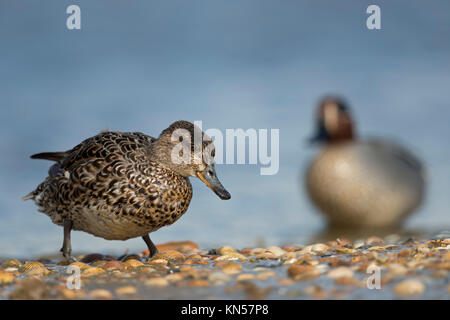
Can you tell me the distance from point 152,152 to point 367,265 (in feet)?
5.96

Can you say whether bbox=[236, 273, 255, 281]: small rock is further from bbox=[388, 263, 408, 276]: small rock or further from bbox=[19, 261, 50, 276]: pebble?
bbox=[19, 261, 50, 276]: pebble

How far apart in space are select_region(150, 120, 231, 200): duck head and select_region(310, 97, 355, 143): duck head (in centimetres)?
550

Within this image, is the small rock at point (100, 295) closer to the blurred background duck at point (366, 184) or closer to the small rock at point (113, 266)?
the small rock at point (113, 266)

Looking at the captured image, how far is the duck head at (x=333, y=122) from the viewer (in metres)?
9.28

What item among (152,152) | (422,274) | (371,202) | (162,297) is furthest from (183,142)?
(371,202)

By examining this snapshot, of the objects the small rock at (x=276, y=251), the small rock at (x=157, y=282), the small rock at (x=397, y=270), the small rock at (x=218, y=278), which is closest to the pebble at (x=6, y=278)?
the small rock at (x=157, y=282)

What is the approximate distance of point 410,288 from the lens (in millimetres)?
2770

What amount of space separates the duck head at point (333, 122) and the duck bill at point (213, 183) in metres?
5.49

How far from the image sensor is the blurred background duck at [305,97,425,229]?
26.7 ft

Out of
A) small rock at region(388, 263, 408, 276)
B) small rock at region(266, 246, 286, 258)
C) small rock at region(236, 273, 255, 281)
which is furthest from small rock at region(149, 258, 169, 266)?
small rock at region(388, 263, 408, 276)

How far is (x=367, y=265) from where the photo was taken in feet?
10.8

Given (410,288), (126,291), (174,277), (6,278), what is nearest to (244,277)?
(174,277)

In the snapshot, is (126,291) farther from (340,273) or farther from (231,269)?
(340,273)
